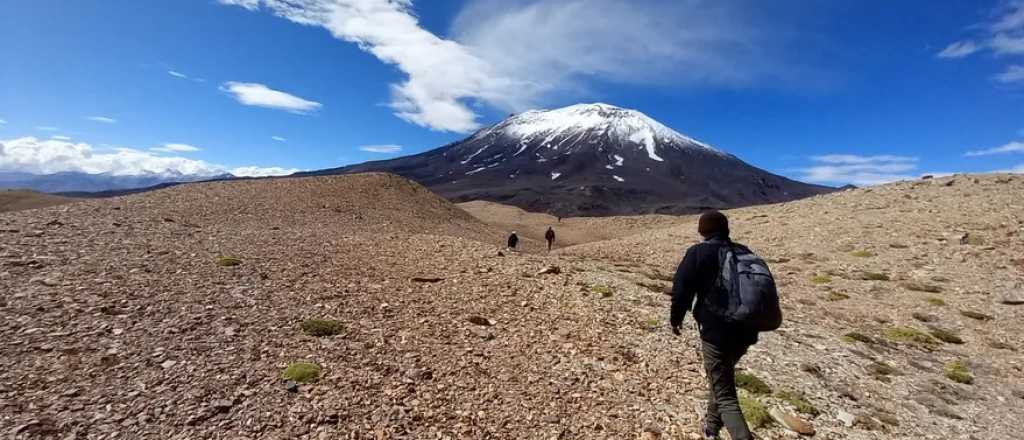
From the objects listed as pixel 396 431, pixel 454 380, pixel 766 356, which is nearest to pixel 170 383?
pixel 396 431

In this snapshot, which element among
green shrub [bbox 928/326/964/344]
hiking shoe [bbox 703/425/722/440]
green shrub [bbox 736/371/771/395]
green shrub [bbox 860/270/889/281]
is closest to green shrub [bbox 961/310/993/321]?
green shrub [bbox 928/326/964/344]

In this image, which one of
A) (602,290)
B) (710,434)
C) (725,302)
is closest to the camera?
(725,302)

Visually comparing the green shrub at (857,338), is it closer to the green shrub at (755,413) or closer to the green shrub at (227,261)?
the green shrub at (755,413)

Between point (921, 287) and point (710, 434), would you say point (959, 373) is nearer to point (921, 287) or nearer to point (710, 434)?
point (710, 434)

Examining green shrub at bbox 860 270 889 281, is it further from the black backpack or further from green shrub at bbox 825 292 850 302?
the black backpack

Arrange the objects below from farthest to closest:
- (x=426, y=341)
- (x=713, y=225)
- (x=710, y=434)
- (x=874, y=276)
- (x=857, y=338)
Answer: (x=874, y=276), (x=857, y=338), (x=426, y=341), (x=710, y=434), (x=713, y=225)

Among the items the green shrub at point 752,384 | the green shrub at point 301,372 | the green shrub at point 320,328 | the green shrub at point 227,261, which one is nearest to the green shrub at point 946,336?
the green shrub at point 752,384

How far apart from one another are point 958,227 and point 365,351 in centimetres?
3299

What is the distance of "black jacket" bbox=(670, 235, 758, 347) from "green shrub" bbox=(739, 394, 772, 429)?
2.31m

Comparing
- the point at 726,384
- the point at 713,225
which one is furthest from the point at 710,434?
the point at 713,225

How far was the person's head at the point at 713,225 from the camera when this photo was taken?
7.15 metres

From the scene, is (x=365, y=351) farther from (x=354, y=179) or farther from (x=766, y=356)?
(x=354, y=179)

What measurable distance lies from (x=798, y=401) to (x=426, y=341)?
301 inches

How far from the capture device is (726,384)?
7.04 metres
